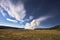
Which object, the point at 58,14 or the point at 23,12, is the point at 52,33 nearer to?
the point at 58,14

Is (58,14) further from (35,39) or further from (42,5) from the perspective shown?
(35,39)

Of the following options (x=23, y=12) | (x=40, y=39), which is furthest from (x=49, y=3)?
(x=40, y=39)

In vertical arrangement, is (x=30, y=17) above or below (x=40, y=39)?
above

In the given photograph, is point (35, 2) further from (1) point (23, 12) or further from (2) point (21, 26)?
(2) point (21, 26)

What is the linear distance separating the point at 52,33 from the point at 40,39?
727 millimetres

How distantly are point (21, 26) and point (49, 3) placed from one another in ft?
3.02

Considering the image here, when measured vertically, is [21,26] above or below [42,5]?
below

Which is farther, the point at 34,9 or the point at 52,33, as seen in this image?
the point at 52,33

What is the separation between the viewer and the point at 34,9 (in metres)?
4.54

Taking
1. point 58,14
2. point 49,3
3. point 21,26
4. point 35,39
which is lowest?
point 35,39

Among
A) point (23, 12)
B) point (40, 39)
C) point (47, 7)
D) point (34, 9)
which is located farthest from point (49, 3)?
point (40, 39)

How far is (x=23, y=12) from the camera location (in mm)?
4492

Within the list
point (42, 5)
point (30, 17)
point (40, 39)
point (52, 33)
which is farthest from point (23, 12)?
point (52, 33)

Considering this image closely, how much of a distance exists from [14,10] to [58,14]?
1.12 meters
